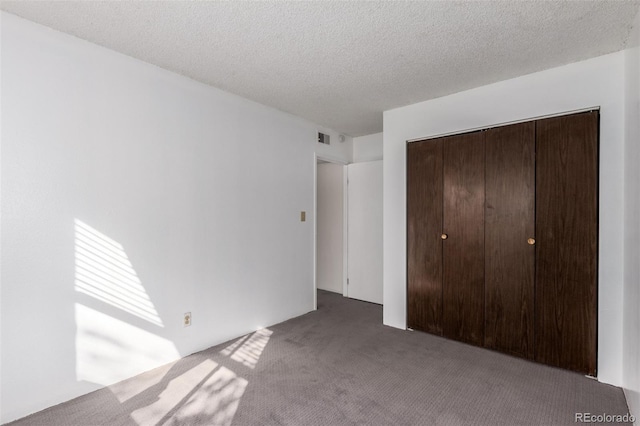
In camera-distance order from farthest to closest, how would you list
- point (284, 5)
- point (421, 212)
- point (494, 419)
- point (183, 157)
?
point (421, 212), point (183, 157), point (494, 419), point (284, 5)

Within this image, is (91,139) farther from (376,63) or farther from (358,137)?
(358,137)

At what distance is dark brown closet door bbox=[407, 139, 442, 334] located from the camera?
10.8ft

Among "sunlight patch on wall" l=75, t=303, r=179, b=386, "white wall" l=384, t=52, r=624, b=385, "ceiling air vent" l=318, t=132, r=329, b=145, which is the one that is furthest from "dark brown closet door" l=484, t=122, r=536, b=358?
"sunlight patch on wall" l=75, t=303, r=179, b=386

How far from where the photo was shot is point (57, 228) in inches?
83.1

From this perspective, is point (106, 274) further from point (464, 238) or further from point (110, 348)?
point (464, 238)

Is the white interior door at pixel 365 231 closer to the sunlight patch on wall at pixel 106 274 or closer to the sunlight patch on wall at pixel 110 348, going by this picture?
the sunlight patch on wall at pixel 110 348

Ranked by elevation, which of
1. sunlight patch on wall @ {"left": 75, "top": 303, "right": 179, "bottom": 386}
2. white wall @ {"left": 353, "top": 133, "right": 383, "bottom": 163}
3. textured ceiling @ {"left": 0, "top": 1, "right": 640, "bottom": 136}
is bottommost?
sunlight patch on wall @ {"left": 75, "top": 303, "right": 179, "bottom": 386}

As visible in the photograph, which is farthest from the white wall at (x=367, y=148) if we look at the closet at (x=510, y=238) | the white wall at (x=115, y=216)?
the white wall at (x=115, y=216)

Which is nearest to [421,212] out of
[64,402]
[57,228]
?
[57,228]

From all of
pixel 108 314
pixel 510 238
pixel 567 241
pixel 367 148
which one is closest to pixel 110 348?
pixel 108 314

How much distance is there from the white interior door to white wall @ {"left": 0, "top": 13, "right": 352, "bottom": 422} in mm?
1583

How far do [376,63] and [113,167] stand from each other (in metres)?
2.17

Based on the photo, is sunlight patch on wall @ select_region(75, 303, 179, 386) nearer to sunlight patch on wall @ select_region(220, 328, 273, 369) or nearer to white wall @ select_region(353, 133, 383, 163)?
sunlight patch on wall @ select_region(220, 328, 273, 369)

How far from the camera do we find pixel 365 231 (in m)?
4.62
